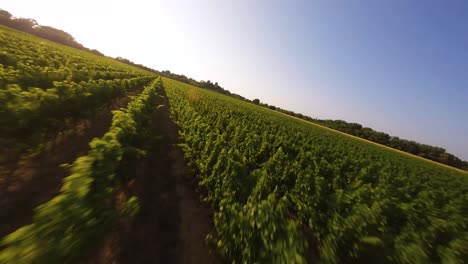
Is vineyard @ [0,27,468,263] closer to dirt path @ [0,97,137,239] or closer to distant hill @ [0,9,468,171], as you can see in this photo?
dirt path @ [0,97,137,239]

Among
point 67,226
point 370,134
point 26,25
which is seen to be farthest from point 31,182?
point 26,25

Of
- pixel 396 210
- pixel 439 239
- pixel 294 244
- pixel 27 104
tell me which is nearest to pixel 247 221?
pixel 294 244

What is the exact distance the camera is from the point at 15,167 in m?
5.95

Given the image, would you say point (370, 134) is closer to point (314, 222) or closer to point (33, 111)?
point (314, 222)

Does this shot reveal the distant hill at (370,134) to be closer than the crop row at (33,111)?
No

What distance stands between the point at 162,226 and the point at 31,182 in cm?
375

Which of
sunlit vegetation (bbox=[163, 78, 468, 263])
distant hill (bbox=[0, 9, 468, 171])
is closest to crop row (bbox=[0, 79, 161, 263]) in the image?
sunlit vegetation (bbox=[163, 78, 468, 263])

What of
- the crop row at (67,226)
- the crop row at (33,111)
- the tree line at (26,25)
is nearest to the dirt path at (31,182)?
the crop row at (33,111)

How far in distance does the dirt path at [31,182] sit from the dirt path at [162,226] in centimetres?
191

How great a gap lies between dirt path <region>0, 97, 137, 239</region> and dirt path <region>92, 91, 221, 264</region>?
1.91 meters

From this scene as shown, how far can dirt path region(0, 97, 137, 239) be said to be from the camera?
4395 mm

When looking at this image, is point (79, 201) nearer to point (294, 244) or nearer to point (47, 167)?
point (294, 244)

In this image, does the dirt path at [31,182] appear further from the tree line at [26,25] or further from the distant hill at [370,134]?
the tree line at [26,25]

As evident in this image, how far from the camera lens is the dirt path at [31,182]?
14.4 feet
